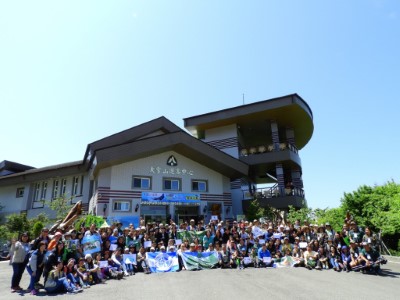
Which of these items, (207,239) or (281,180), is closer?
(207,239)

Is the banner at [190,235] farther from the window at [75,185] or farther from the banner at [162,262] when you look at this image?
the window at [75,185]

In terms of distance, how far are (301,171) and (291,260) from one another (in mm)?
16881

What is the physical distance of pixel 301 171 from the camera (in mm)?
28281

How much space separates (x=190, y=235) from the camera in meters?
14.4

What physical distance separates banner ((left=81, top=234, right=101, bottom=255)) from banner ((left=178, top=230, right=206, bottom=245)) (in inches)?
169

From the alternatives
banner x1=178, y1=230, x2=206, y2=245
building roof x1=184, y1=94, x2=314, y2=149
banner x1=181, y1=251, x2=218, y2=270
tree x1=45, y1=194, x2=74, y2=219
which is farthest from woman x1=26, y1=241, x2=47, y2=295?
building roof x1=184, y1=94, x2=314, y2=149

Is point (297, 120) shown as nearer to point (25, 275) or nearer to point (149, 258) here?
point (149, 258)

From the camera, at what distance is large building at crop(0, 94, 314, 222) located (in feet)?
64.1

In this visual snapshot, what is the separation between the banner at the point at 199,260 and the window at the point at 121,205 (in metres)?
8.14

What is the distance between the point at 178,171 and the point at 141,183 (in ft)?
9.84

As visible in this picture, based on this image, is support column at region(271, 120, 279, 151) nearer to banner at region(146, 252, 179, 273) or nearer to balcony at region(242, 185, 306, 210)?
balcony at region(242, 185, 306, 210)

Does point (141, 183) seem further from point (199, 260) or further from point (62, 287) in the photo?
point (62, 287)

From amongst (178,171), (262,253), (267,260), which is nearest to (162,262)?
(262,253)

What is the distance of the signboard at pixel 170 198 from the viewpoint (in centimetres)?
1998
